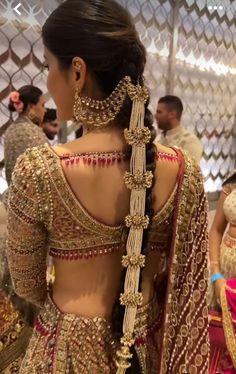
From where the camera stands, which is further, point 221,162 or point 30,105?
point 221,162

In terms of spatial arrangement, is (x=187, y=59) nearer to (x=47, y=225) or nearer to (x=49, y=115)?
(x=49, y=115)

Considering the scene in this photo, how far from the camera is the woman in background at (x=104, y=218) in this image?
100 cm

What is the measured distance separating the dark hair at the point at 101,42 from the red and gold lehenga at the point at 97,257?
0.40 ft

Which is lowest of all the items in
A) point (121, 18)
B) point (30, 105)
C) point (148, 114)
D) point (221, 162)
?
point (221, 162)

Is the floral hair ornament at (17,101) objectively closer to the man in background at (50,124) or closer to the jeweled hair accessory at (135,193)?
the man in background at (50,124)

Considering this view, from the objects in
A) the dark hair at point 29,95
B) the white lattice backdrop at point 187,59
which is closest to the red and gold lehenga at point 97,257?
the dark hair at point 29,95

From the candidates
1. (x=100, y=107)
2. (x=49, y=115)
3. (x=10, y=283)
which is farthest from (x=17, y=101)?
(x=100, y=107)

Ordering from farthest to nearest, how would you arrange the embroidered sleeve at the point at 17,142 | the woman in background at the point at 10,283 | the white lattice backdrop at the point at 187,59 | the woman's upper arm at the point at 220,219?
the white lattice backdrop at the point at 187,59 < the embroidered sleeve at the point at 17,142 < the woman's upper arm at the point at 220,219 < the woman in background at the point at 10,283

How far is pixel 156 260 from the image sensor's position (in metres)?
1.17

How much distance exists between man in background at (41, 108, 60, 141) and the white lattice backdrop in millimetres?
177

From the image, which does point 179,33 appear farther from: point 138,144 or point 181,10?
point 138,144

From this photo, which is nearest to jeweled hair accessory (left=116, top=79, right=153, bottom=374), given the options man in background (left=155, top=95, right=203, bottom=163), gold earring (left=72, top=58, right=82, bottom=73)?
gold earring (left=72, top=58, right=82, bottom=73)

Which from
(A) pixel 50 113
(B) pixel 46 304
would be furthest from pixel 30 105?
(B) pixel 46 304

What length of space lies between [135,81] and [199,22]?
12.4 ft
